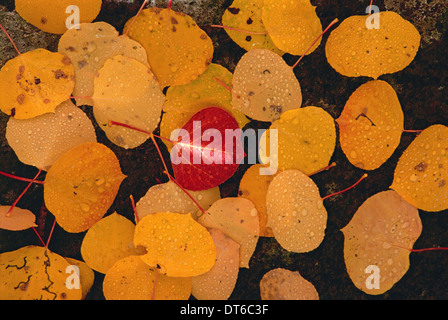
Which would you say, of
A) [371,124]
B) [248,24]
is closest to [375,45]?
[371,124]

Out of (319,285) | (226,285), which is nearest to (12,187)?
(226,285)

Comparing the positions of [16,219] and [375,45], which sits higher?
[375,45]

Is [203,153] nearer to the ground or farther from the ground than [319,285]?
farther from the ground

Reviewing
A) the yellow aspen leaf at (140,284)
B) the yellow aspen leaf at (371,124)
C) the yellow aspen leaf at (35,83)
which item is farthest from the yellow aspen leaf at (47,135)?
the yellow aspen leaf at (371,124)

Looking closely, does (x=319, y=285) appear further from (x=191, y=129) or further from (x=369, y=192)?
(x=191, y=129)

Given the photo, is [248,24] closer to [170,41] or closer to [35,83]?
[170,41]

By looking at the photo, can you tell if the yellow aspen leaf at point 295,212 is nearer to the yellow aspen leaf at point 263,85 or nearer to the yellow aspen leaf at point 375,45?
the yellow aspen leaf at point 263,85
